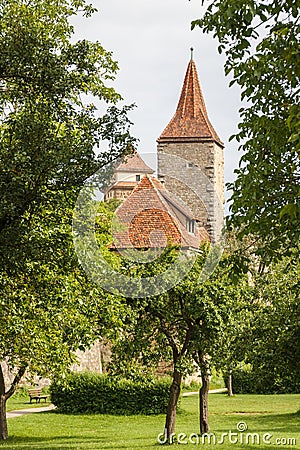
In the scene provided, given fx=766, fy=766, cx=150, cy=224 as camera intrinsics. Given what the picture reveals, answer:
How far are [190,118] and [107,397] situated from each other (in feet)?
63.7

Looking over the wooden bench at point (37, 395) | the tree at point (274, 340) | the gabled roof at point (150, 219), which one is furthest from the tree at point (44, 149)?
the wooden bench at point (37, 395)

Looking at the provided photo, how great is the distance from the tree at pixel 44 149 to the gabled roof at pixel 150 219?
1595 centimetres

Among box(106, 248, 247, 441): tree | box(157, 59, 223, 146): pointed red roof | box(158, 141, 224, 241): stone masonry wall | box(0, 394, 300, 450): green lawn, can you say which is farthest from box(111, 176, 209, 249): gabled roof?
box(106, 248, 247, 441): tree

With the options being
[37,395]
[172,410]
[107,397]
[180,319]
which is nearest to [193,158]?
[37,395]

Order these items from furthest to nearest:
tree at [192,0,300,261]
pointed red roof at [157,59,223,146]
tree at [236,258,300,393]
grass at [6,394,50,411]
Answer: pointed red roof at [157,59,223,146] < grass at [6,394,50,411] < tree at [236,258,300,393] < tree at [192,0,300,261]

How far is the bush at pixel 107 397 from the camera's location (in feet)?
76.5

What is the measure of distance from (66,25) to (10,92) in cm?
223

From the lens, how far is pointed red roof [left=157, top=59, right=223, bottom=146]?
38.9m

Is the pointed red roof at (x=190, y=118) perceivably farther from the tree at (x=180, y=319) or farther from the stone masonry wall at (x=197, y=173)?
the tree at (x=180, y=319)

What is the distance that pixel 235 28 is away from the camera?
22.6 feet

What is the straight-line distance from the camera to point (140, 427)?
1986cm

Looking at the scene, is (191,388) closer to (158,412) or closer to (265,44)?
(158,412)

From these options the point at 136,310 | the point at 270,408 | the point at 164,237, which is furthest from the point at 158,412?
the point at 136,310

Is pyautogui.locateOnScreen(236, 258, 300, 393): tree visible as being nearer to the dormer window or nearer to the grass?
the grass
